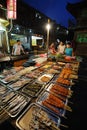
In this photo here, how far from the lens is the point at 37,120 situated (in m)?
1.95

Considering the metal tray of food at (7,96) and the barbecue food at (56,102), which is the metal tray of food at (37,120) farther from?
the metal tray of food at (7,96)

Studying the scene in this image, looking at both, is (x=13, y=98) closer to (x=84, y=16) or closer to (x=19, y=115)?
(x=19, y=115)

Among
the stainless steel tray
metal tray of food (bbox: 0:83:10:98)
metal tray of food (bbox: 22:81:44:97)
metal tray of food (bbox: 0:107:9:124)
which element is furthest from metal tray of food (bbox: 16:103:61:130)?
metal tray of food (bbox: 0:83:10:98)

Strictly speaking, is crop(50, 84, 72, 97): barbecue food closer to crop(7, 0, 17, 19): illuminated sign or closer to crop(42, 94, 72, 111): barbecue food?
crop(42, 94, 72, 111): barbecue food

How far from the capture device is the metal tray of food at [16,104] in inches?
81.4

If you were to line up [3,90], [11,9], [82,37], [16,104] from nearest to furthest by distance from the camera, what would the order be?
[16,104], [3,90], [11,9], [82,37]

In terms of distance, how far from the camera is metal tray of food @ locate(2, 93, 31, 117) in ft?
6.78

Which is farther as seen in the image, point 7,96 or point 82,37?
point 82,37

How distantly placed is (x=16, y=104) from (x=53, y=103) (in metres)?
0.90

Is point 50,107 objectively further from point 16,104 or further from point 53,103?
point 16,104

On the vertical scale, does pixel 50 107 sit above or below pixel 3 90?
below

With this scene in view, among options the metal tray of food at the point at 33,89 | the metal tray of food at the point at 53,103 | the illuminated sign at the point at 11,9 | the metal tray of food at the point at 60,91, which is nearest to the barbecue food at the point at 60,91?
the metal tray of food at the point at 60,91

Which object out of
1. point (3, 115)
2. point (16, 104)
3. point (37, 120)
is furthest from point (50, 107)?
point (3, 115)

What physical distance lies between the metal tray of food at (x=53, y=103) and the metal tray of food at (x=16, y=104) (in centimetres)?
34
